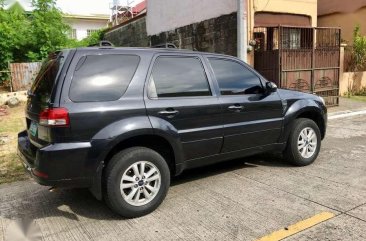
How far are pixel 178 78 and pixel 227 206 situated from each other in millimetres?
1557

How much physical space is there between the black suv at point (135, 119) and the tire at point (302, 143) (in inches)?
21.4

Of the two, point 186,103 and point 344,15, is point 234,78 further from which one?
point 344,15

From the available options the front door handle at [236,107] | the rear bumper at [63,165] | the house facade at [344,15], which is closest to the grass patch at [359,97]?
the house facade at [344,15]

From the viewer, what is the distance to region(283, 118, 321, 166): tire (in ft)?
17.8

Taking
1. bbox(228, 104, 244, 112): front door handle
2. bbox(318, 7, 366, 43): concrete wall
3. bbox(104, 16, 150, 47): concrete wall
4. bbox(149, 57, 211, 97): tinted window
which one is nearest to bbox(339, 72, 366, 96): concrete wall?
bbox(318, 7, 366, 43): concrete wall

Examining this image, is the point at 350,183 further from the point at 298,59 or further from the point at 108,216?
the point at 298,59

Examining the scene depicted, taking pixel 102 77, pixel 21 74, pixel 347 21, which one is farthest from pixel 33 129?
pixel 347 21

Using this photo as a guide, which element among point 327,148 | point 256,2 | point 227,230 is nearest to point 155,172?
point 227,230

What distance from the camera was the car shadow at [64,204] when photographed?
4.15 meters

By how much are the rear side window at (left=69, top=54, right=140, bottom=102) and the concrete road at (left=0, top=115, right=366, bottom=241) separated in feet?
4.33

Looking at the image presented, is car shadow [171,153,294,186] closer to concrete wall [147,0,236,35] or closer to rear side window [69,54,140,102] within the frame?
rear side window [69,54,140,102]

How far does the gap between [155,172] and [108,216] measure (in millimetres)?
689

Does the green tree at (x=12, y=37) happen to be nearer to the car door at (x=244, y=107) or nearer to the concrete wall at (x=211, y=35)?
the concrete wall at (x=211, y=35)

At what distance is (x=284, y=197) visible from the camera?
4.36 metres
